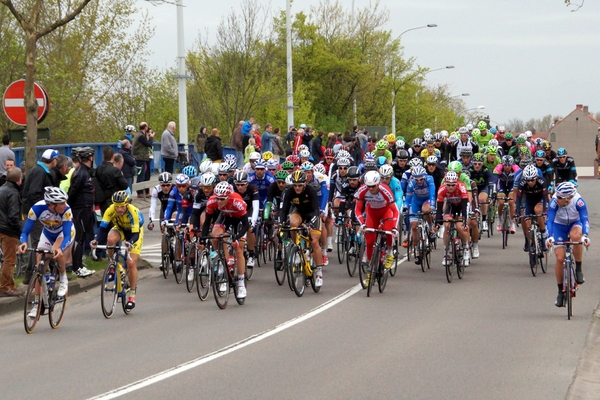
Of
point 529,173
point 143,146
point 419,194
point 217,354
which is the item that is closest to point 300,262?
point 419,194

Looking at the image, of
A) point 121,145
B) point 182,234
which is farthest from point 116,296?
point 121,145

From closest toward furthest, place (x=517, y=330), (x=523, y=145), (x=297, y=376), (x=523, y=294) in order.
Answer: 1. (x=297, y=376)
2. (x=517, y=330)
3. (x=523, y=294)
4. (x=523, y=145)

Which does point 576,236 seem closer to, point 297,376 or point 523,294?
point 523,294

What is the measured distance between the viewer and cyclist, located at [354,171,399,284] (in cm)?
1580

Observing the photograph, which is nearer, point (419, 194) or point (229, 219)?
point (229, 219)

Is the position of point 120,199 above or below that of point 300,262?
above

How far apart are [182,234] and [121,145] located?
28.5 feet

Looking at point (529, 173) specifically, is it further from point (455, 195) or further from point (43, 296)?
point (43, 296)

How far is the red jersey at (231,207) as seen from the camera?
48.1ft

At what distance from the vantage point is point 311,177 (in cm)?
1777

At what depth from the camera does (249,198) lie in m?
16.8

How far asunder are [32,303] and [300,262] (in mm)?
4486

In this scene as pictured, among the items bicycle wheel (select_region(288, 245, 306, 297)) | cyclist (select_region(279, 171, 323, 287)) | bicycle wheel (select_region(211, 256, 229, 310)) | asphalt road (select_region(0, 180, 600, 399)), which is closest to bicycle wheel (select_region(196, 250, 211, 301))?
asphalt road (select_region(0, 180, 600, 399))

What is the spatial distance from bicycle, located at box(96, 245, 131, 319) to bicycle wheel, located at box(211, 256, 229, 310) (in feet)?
4.04
